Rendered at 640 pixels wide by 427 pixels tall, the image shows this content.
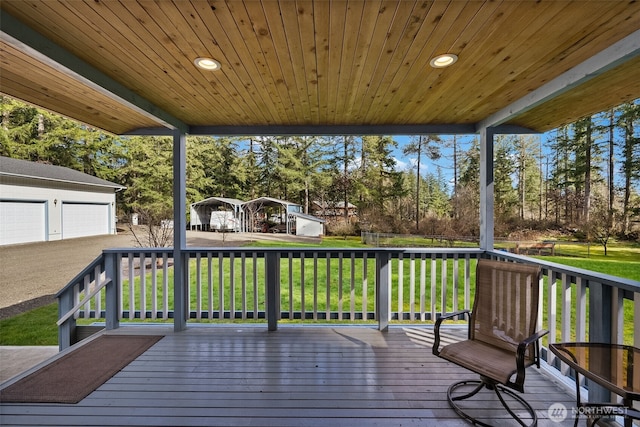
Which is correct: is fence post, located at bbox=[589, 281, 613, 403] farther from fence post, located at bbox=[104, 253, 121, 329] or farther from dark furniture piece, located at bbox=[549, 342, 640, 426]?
fence post, located at bbox=[104, 253, 121, 329]

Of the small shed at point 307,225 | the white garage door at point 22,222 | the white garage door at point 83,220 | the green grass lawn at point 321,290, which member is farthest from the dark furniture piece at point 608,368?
the white garage door at point 83,220

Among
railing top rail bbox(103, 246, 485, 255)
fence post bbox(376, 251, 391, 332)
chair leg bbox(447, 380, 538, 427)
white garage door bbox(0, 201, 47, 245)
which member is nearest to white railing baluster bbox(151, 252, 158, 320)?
railing top rail bbox(103, 246, 485, 255)

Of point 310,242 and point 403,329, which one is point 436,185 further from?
point 403,329

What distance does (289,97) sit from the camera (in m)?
2.70

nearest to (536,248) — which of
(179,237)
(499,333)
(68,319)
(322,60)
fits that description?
(499,333)

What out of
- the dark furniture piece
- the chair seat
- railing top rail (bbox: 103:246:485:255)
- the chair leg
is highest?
railing top rail (bbox: 103:246:485:255)

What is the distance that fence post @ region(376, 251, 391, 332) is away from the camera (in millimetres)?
3289

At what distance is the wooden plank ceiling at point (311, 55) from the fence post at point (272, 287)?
1.77 m

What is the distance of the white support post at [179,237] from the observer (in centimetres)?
331

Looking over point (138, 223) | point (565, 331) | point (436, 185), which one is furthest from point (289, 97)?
point (436, 185)

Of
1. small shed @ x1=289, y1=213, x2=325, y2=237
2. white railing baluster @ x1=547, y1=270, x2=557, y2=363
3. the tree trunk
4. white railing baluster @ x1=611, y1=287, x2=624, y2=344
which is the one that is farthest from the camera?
small shed @ x1=289, y1=213, x2=325, y2=237

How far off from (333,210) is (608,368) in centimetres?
971

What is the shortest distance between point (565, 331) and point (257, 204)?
10.5 metres

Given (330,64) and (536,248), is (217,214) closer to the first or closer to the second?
(330,64)
